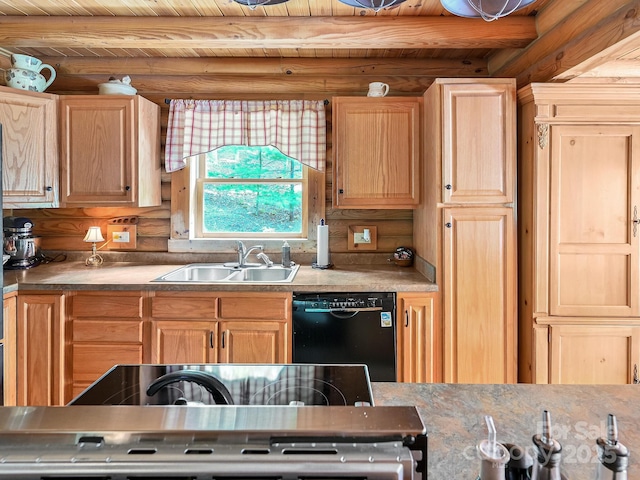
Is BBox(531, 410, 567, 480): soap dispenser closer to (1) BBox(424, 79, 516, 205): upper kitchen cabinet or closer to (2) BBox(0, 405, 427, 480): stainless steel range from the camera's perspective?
(2) BBox(0, 405, 427, 480): stainless steel range

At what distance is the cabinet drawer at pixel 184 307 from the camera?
2473mm

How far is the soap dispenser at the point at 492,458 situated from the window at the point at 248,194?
2.67m

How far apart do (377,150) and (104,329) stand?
1.99m

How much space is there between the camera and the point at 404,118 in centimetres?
277

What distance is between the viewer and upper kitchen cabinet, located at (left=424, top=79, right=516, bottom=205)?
240cm

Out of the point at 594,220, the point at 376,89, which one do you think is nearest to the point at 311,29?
the point at 376,89

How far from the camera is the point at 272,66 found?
3.06 meters

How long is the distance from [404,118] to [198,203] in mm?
1637

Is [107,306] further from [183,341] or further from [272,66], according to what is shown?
[272,66]

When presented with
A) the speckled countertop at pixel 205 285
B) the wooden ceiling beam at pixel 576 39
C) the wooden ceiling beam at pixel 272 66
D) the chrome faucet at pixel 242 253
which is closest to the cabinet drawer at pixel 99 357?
the speckled countertop at pixel 205 285

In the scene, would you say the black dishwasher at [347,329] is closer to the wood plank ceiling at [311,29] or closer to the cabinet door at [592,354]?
the cabinet door at [592,354]

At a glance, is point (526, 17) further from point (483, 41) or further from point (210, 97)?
point (210, 97)

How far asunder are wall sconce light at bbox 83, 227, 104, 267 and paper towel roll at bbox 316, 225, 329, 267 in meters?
1.53

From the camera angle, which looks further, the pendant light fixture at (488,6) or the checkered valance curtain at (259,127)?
the checkered valance curtain at (259,127)
